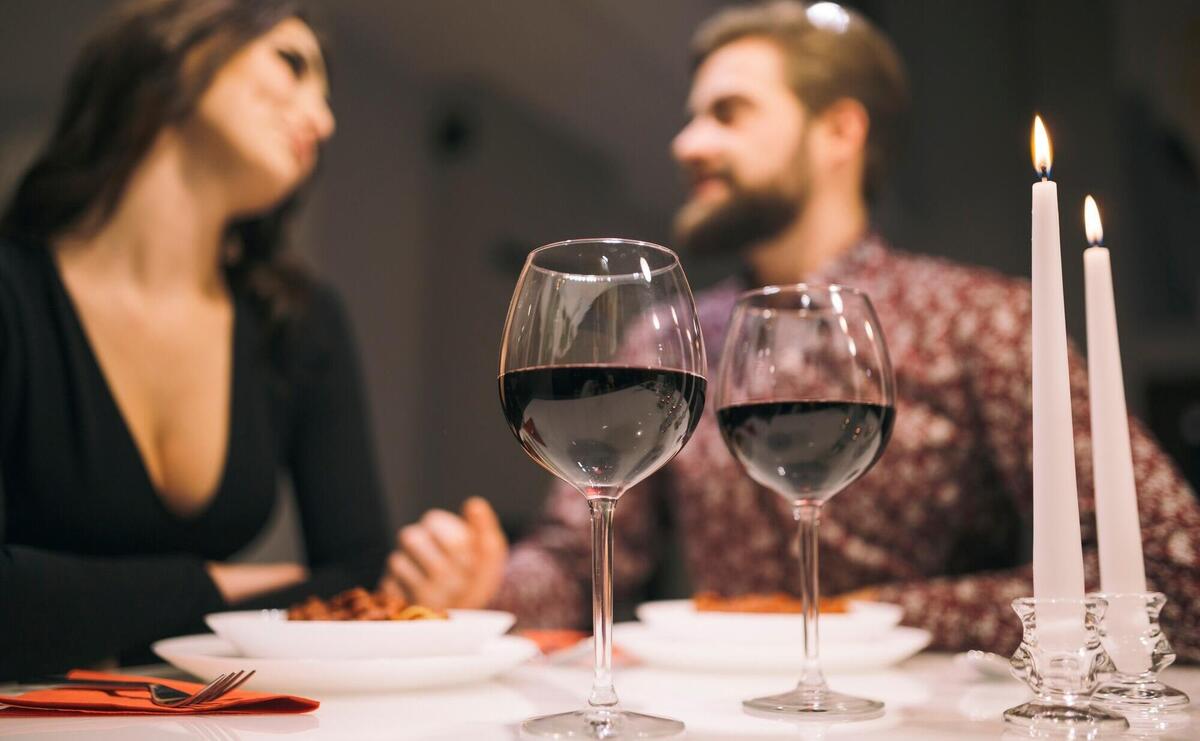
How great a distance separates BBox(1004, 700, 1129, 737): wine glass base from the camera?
0.47m

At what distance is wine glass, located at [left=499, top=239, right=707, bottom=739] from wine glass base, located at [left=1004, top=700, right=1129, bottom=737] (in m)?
0.21

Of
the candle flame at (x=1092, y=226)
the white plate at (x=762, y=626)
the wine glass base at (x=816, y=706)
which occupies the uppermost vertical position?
the candle flame at (x=1092, y=226)

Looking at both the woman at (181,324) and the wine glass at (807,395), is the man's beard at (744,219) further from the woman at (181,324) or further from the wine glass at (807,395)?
the wine glass at (807,395)

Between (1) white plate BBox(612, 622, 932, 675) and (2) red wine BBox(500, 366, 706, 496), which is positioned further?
(1) white plate BBox(612, 622, 932, 675)

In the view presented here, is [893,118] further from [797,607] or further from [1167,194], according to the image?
[797,607]

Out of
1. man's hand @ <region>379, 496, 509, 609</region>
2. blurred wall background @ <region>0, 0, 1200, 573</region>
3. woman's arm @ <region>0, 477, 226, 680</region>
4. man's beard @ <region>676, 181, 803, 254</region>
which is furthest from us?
blurred wall background @ <region>0, 0, 1200, 573</region>

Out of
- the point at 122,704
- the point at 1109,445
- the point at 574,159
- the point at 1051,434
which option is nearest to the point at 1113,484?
the point at 1109,445

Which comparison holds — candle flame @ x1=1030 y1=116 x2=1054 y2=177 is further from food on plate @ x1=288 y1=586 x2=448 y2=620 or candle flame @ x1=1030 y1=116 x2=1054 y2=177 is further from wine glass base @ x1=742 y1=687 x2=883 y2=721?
food on plate @ x1=288 y1=586 x2=448 y2=620

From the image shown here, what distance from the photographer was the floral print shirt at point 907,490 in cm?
142

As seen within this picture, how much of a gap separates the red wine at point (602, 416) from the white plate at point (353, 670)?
172 mm

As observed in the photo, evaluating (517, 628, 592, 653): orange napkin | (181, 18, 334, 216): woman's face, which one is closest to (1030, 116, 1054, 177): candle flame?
(517, 628, 592, 653): orange napkin

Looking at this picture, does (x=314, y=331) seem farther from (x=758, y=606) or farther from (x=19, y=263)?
(x=758, y=606)

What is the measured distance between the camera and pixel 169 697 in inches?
23.1

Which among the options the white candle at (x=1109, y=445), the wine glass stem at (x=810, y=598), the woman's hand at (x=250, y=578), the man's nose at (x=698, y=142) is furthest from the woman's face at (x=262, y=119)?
the white candle at (x=1109, y=445)
